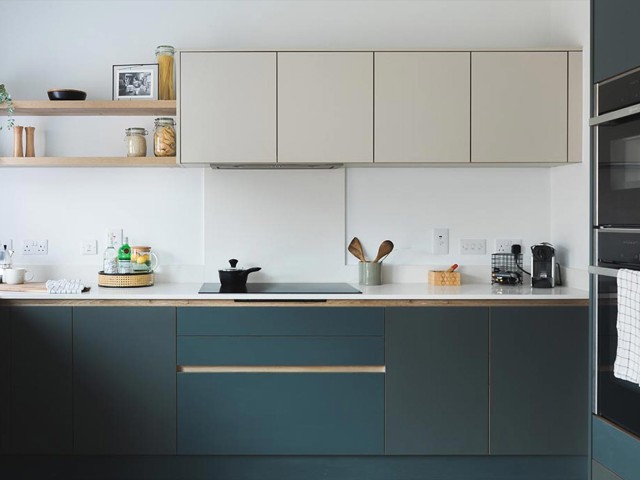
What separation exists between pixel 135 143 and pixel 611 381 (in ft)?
7.82

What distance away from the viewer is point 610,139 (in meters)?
2.29

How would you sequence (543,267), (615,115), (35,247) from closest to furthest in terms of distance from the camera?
(615,115), (543,267), (35,247)

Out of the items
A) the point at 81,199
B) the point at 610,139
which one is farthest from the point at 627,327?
the point at 81,199

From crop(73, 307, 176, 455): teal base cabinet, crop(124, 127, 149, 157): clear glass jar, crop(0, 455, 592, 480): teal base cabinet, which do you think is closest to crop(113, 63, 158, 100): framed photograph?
crop(124, 127, 149, 157): clear glass jar

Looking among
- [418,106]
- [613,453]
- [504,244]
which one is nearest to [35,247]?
[418,106]

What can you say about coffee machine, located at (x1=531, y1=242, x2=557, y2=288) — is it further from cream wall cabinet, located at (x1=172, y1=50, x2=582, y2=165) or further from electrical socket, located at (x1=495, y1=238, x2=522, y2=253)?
cream wall cabinet, located at (x1=172, y1=50, x2=582, y2=165)

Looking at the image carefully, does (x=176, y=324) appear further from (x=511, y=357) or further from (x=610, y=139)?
(x=610, y=139)

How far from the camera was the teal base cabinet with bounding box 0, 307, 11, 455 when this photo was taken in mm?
2793

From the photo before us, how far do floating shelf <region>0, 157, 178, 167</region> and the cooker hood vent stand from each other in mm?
243

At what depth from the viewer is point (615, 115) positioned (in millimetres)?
2234

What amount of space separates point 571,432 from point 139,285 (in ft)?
6.88

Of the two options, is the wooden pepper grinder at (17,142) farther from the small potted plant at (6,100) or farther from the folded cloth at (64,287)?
the folded cloth at (64,287)

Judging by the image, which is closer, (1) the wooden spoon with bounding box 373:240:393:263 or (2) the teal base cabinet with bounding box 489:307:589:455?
(2) the teal base cabinet with bounding box 489:307:589:455

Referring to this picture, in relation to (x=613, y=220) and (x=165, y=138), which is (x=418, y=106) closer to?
(x=613, y=220)
